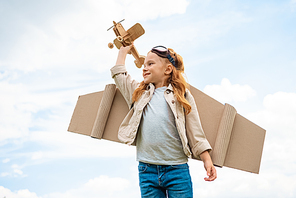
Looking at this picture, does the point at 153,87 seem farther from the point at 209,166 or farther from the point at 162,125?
the point at 209,166

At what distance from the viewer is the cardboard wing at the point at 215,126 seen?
2.31 metres

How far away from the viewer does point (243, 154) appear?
2330mm

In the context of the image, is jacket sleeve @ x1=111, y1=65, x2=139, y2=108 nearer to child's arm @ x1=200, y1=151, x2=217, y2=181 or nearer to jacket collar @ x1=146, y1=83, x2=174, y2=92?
jacket collar @ x1=146, y1=83, x2=174, y2=92

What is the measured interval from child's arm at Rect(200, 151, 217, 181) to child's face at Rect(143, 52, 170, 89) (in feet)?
2.10

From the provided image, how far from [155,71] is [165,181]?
0.84 metres

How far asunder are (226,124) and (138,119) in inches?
28.1

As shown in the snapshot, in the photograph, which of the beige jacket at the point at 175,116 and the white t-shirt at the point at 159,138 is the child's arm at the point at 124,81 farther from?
the white t-shirt at the point at 159,138

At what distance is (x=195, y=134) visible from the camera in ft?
7.14

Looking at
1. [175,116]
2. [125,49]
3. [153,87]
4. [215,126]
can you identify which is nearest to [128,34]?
[125,49]

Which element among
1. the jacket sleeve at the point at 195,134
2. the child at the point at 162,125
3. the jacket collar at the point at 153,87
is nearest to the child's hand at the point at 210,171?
the child at the point at 162,125

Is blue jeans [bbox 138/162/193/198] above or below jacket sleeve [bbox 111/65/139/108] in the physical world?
below

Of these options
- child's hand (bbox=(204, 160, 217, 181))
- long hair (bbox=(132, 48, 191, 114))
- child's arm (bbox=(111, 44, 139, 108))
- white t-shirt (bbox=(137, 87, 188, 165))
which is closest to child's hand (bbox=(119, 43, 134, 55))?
child's arm (bbox=(111, 44, 139, 108))

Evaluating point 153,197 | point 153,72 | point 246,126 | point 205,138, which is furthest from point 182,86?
point 153,197

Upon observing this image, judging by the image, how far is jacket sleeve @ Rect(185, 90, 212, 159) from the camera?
2.14m
